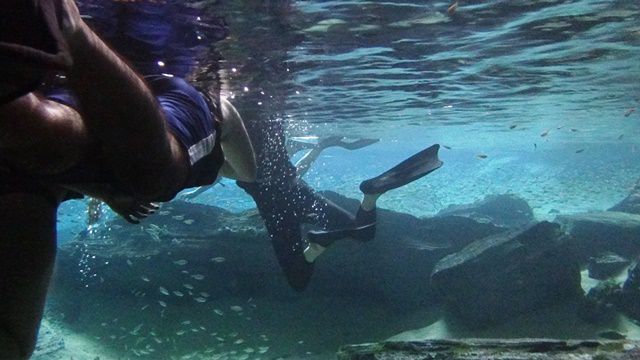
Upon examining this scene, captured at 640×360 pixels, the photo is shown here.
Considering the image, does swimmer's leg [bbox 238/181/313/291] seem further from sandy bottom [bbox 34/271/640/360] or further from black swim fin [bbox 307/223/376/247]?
sandy bottom [bbox 34/271/640/360]

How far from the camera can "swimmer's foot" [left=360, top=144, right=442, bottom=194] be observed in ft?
35.2

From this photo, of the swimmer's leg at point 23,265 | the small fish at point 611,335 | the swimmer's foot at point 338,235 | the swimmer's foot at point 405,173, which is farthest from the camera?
the swimmer's foot at point 405,173

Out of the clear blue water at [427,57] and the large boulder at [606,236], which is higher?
the clear blue water at [427,57]

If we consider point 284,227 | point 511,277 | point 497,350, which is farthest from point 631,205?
point 497,350

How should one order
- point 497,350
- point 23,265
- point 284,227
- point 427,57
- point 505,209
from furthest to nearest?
point 505,209
point 427,57
point 284,227
point 497,350
point 23,265

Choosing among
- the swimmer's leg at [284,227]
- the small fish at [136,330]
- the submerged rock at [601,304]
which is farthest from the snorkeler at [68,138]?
the small fish at [136,330]

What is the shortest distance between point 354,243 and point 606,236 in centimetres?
968

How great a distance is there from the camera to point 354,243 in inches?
572

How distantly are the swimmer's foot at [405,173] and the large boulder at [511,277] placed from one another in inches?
122

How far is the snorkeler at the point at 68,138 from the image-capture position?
142cm

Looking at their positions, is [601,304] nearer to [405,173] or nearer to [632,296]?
[632,296]

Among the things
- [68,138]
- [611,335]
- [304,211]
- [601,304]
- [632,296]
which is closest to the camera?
[68,138]

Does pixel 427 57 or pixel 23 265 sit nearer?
pixel 23 265

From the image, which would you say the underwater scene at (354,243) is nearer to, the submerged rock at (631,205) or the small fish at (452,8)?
the small fish at (452,8)
